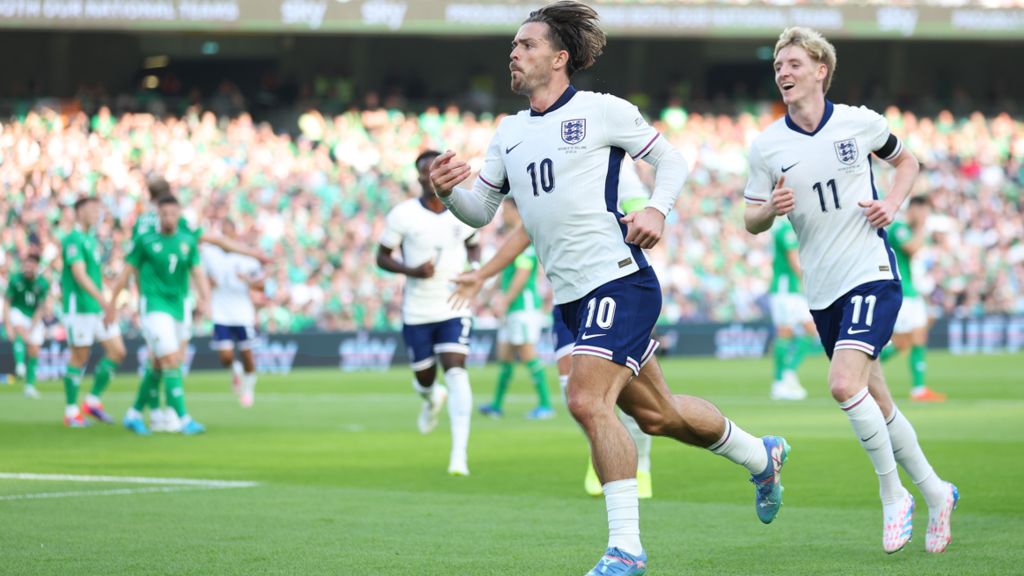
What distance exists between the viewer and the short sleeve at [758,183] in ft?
26.7

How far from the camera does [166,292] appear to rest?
16141 mm

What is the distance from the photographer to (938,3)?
40.6m

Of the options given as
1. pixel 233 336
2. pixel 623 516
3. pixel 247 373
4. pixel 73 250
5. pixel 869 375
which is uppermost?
pixel 73 250

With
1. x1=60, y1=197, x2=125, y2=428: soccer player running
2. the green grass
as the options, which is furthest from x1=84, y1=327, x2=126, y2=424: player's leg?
the green grass

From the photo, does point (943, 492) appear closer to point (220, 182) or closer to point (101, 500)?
point (101, 500)

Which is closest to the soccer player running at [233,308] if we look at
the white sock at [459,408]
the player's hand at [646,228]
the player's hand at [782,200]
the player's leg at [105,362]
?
the player's leg at [105,362]

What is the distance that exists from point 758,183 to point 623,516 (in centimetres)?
246

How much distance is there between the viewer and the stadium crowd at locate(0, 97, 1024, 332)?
1231 inches

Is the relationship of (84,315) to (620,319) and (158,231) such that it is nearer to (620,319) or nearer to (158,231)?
(158,231)

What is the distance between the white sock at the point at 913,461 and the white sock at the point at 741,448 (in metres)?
0.81

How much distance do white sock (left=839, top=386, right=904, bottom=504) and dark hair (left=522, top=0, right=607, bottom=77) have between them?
7.23 feet

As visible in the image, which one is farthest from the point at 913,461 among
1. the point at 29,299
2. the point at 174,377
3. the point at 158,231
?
the point at 29,299

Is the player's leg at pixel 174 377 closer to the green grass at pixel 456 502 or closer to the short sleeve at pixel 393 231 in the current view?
the green grass at pixel 456 502

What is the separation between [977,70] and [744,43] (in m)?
7.51
